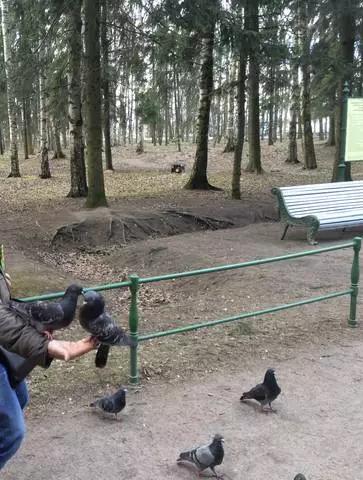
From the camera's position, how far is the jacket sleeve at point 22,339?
2.22 m

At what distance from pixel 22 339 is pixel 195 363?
2.97 m

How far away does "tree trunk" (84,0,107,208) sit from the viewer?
11867 millimetres

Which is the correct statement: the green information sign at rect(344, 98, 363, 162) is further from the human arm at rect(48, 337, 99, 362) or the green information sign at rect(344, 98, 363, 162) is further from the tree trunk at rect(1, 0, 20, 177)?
the human arm at rect(48, 337, 99, 362)

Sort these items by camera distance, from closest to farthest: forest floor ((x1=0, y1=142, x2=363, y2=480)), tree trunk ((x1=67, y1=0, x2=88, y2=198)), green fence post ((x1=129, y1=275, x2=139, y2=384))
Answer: forest floor ((x1=0, y1=142, x2=363, y2=480)) → green fence post ((x1=129, y1=275, x2=139, y2=384)) → tree trunk ((x1=67, y1=0, x2=88, y2=198))

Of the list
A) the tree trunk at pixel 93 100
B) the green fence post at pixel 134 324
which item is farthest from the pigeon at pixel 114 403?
the tree trunk at pixel 93 100

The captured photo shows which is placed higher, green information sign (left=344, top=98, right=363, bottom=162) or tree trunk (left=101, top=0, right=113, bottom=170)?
tree trunk (left=101, top=0, right=113, bottom=170)

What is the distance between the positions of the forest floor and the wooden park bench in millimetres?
405

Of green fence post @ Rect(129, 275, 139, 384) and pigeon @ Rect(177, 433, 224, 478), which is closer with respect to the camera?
pigeon @ Rect(177, 433, 224, 478)

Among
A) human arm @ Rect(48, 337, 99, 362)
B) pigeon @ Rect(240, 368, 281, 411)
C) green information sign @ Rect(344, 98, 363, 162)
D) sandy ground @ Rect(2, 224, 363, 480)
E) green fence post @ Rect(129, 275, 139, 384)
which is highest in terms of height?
green information sign @ Rect(344, 98, 363, 162)

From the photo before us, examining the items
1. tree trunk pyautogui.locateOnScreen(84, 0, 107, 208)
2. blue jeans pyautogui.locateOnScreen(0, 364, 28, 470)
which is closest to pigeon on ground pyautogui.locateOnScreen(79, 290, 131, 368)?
blue jeans pyautogui.locateOnScreen(0, 364, 28, 470)

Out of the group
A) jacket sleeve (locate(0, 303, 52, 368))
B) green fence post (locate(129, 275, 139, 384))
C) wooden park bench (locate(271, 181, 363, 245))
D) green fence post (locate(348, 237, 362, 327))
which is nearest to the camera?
jacket sleeve (locate(0, 303, 52, 368))

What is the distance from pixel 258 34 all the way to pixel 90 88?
4018mm

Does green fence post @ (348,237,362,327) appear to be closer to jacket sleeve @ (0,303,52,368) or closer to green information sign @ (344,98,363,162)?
jacket sleeve @ (0,303,52,368)

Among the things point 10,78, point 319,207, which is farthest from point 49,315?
point 10,78
